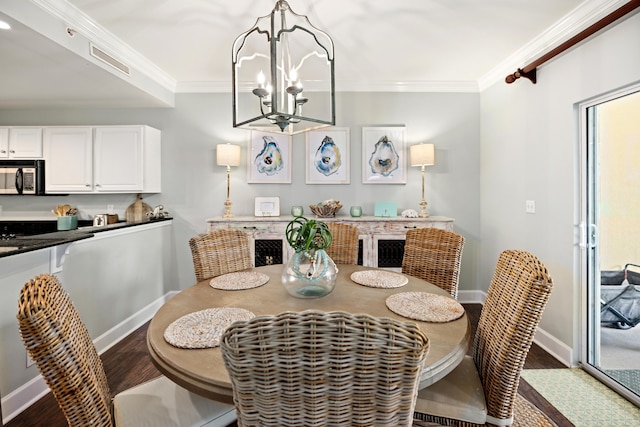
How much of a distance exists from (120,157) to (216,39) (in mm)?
1787

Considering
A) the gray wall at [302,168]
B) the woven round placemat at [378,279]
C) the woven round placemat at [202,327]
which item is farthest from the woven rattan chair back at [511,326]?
the gray wall at [302,168]

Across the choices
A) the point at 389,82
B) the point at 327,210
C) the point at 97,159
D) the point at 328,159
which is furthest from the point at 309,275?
the point at 97,159

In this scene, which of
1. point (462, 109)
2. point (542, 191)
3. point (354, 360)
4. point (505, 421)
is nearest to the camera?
point (354, 360)

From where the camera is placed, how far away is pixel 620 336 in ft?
8.07

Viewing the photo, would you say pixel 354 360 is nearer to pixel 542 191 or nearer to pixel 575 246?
pixel 575 246

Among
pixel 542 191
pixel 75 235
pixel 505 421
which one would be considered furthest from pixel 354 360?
pixel 542 191

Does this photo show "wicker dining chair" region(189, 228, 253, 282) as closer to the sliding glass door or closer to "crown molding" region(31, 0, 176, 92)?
"crown molding" region(31, 0, 176, 92)

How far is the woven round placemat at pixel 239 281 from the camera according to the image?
1.84 m

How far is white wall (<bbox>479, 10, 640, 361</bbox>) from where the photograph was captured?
87.1 inches

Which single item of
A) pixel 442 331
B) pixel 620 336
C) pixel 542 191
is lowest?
pixel 620 336

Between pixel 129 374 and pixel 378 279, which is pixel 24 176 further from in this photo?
pixel 378 279

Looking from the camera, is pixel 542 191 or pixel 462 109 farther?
pixel 462 109

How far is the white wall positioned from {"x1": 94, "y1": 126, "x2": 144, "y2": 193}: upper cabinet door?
392 centimetres

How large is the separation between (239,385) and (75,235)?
2.30 meters
